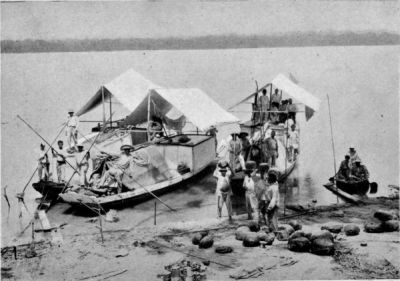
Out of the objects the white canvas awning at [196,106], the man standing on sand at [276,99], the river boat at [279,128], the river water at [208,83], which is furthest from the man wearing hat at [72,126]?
the man standing on sand at [276,99]

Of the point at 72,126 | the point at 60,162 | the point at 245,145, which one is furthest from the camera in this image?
the point at 245,145

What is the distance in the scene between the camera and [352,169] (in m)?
9.23

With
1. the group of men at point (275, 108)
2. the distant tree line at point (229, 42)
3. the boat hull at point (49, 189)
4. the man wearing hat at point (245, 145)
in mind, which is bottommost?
the boat hull at point (49, 189)

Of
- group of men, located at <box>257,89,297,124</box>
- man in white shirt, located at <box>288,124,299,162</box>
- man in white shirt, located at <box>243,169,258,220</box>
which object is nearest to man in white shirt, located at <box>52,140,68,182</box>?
man in white shirt, located at <box>243,169,258,220</box>

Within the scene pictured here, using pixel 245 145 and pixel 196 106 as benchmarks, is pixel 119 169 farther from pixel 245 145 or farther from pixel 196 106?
pixel 245 145

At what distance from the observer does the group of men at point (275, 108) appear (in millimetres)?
10055

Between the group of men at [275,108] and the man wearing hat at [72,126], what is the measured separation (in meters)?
4.14

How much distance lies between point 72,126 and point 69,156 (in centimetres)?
63

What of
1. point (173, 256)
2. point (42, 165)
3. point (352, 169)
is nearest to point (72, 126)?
point (42, 165)

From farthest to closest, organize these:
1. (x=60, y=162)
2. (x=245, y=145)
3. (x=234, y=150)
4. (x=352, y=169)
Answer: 1. (x=245, y=145)
2. (x=234, y=150)
3. (x=352, y=169)
4. (x=60, y=162)

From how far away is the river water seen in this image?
26.2ft

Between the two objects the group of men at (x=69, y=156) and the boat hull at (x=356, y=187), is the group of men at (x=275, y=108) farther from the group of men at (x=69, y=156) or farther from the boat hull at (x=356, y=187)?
the group of men at (x=69, y=156)

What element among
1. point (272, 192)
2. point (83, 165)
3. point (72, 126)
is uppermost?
point (72, 126)

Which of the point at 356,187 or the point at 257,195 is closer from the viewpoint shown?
the point at 257,195
